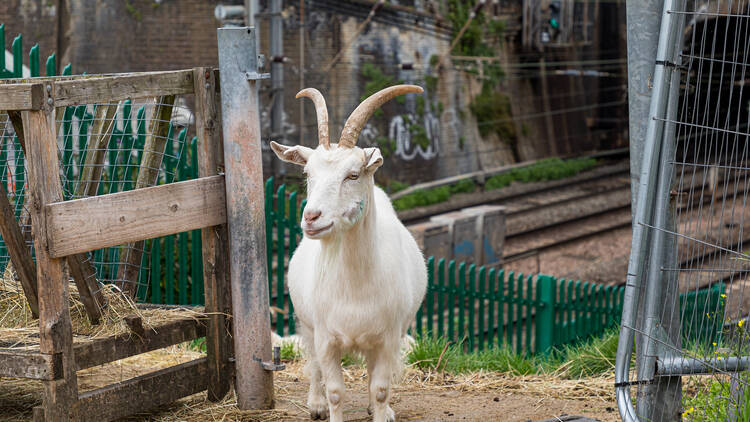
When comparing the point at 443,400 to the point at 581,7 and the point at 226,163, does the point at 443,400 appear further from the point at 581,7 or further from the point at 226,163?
the point at 581,7

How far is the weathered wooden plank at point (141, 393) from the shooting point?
4.42 meters

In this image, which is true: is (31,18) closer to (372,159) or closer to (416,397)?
(416,397)

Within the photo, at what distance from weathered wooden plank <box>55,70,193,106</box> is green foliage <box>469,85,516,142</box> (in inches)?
733

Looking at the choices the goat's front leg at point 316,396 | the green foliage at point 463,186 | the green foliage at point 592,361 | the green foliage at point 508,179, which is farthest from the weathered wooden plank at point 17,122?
the green foliage at point 463,186

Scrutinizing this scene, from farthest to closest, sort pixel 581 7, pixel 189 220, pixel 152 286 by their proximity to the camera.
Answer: pixel 581 7, pixel 152 286, pixel 189 220

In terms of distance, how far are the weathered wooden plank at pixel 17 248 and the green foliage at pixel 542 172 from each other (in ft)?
58.8

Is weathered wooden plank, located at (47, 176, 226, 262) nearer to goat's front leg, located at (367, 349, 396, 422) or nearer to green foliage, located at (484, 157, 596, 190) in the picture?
goat's front leg, located at (367, 349, 396, 422)

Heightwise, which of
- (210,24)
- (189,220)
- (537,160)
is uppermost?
(210,24)

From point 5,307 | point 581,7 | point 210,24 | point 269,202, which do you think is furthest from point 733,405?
point 581,7

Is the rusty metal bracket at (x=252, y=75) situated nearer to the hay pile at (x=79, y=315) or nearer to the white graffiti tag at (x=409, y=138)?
the hay pile at (x=79, y=315)

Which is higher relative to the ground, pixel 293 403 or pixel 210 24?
pixel 210 24

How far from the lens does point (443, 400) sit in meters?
5.62

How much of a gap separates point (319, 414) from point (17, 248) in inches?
80.1

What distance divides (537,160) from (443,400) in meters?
19.7
